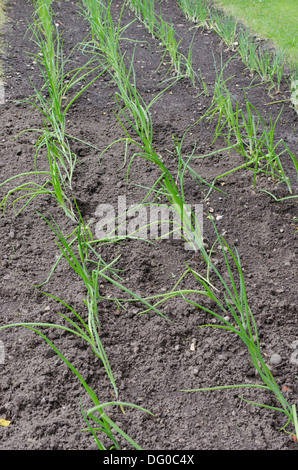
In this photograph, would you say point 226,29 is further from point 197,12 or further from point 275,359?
point 275,359

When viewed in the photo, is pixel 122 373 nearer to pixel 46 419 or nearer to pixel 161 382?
pixel 161 382

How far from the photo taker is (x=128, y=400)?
1267mm

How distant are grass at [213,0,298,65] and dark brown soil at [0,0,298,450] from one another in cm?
113

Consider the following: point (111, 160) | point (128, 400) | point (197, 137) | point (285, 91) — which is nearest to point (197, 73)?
point (285, 91)

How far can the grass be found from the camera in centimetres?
334

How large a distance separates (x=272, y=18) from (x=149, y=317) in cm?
331

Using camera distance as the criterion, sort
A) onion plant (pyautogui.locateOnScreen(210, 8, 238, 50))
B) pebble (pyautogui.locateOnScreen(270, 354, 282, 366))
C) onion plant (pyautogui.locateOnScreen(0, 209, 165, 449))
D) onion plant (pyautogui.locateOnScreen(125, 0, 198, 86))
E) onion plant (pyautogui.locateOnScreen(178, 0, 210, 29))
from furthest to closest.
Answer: onion plant (pyautogui.locateOnScreen(178, 0, 210, 29)) → onion plant (pyautogui.locateOnScreen(210, 8, 238, 50)) → onion plant (pyautogui.locateOnScreen(125, 0, 198, 86)) → pebble (pyautogui.locateOnScreen(270, 354, 282, 366)) → onion plant (pyautogui.locateOnScreen(0, 209, 165, 449))

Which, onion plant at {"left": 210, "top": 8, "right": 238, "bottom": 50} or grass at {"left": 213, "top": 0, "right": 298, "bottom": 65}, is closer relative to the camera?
onion plant at {"left": 210, "top": 8, "right": 238, "bottom": 50}

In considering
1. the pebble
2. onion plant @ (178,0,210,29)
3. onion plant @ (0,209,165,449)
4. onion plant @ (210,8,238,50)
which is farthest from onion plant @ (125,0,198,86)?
the pebble

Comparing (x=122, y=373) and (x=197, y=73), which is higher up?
(x=197, y=73)

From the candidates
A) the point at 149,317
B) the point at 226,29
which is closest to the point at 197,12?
the point at 226,29

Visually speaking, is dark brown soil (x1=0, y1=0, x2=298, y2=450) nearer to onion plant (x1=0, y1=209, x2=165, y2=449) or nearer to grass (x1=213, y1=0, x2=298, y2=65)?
onion plant (x1=0, y1=209, x2=165, y2=449)

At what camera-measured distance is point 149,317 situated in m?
1.50

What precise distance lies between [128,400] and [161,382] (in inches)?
4.5
